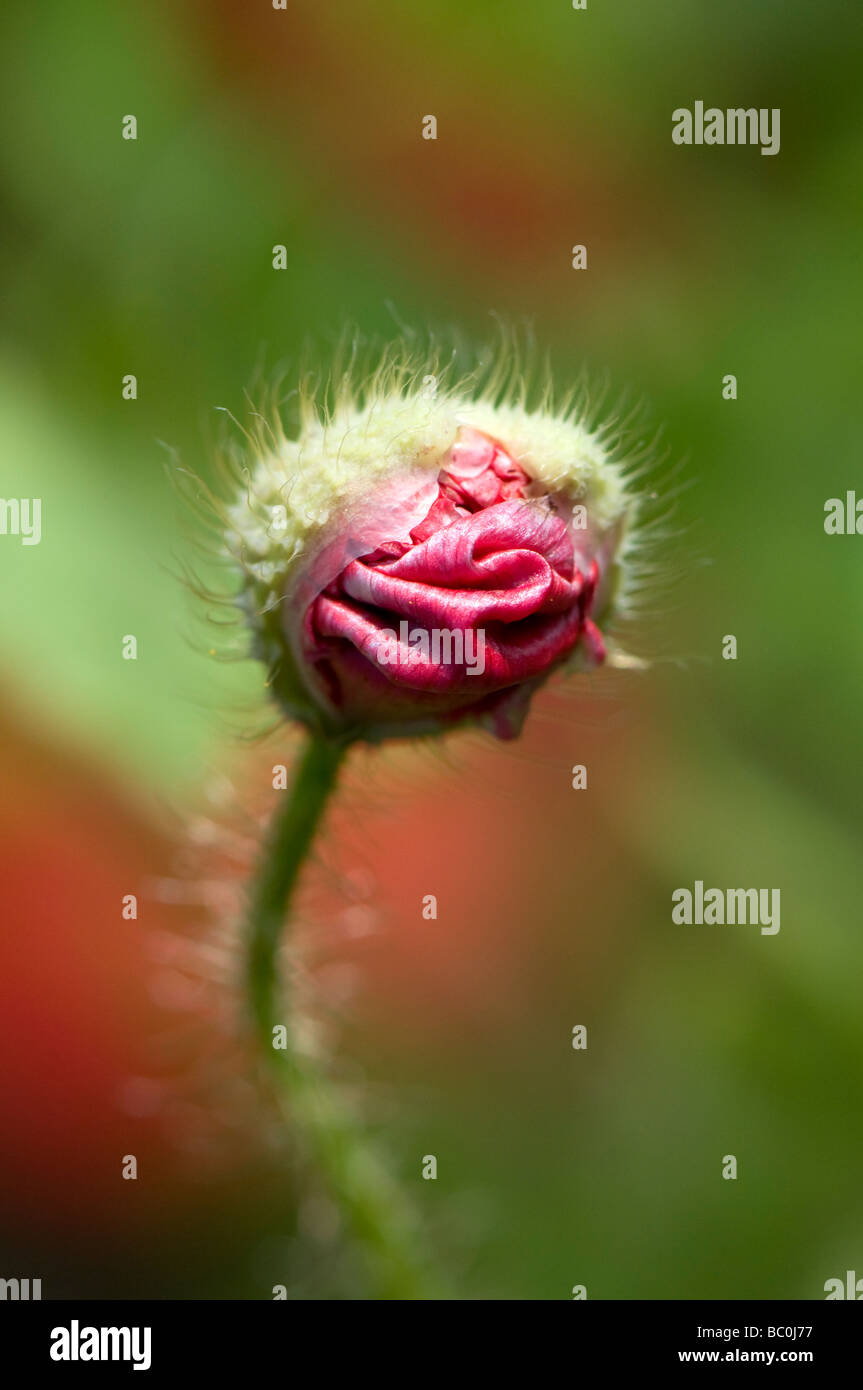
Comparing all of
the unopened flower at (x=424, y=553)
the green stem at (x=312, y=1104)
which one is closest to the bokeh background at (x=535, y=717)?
the green stem at (x=312, y=1104)

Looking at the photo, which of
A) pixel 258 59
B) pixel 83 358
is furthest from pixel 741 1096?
pixel 258 59

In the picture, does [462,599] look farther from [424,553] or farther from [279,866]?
[279,866]

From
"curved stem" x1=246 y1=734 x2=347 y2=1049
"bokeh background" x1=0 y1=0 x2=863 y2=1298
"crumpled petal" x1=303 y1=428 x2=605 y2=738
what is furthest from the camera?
"bokeh background" x1=0 y1=0 x2=863 y2=1298

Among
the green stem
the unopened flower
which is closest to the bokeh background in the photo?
the green stem

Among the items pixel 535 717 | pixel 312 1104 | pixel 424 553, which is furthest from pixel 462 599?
pixel 535 717

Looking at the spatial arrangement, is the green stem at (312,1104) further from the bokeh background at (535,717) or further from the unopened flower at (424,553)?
the bokeh background at (535,717)

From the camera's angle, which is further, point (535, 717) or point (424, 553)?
point (535, 717)

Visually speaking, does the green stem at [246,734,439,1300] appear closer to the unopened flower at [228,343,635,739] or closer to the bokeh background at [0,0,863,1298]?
the unopened flower at [228,343,635,739]
